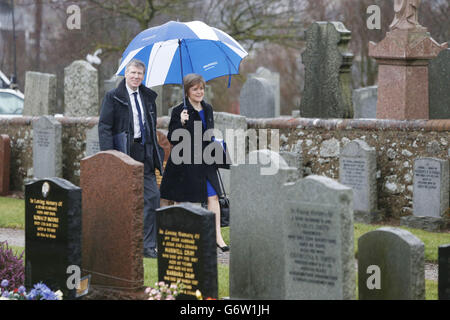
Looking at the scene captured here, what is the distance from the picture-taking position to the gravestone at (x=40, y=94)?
1634 cm

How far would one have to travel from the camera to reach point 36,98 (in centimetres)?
1648

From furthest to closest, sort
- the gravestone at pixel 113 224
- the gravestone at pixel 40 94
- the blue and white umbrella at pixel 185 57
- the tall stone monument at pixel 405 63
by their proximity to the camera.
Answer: the gravestone at pixel 40 94 → the tall stone monument at pixel 405 63 → the blue and white umbrella at pixel 185 57 → the gravestone at pixel 113 224

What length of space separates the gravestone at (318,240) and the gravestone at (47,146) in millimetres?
8697

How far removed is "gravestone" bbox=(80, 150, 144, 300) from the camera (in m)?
7.36

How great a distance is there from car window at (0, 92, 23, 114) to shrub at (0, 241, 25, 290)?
1170cm

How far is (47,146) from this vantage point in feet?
47.8

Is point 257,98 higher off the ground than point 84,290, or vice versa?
point 257,98

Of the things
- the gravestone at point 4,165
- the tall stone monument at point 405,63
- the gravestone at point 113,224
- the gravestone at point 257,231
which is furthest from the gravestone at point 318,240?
the gravestone at point 4,165

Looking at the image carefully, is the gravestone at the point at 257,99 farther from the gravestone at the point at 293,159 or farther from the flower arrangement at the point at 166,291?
the flower arrangement at the point at 166,291
